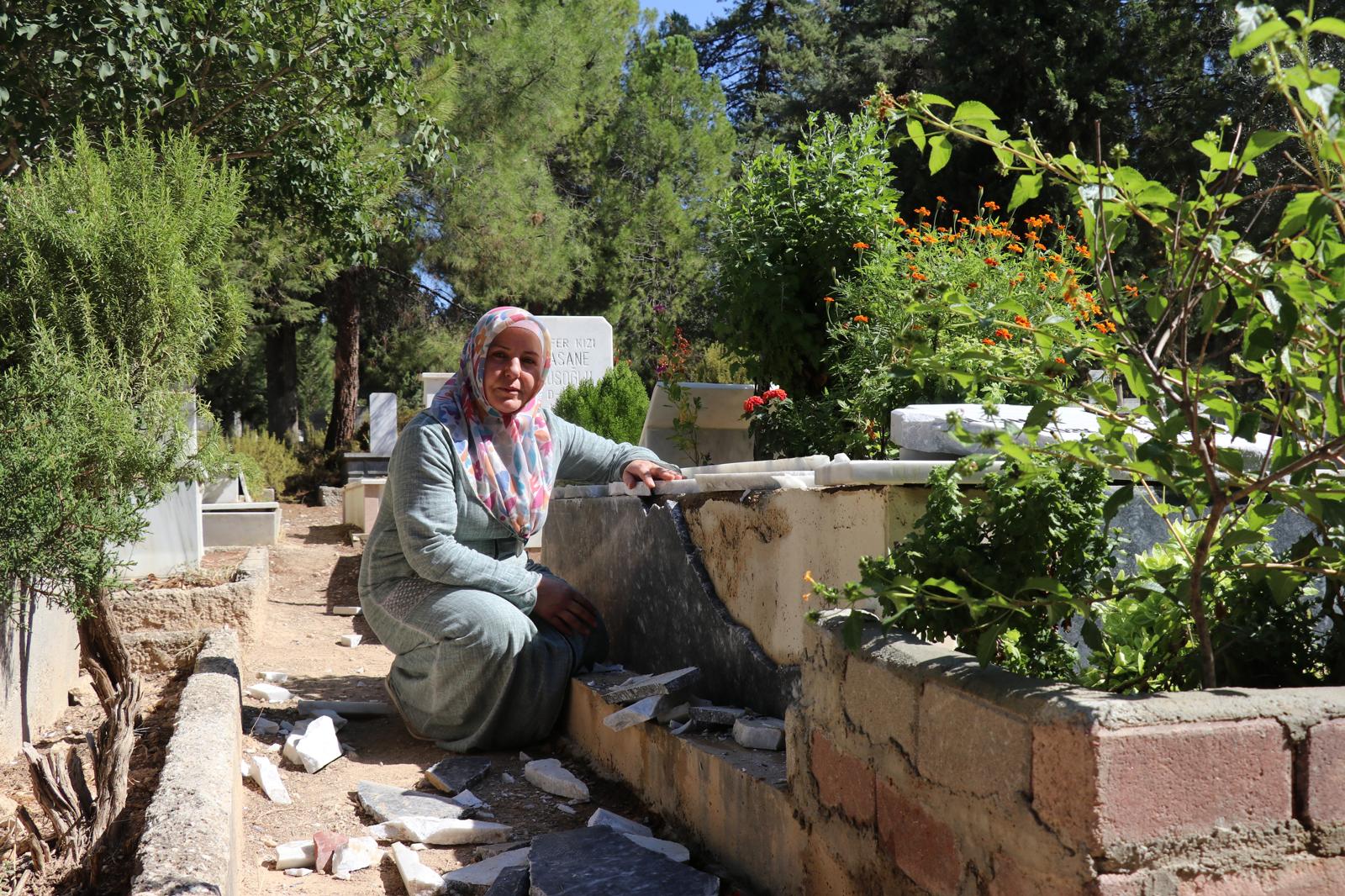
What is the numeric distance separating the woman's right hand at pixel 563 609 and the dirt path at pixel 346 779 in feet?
1.41

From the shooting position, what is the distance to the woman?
354 cm

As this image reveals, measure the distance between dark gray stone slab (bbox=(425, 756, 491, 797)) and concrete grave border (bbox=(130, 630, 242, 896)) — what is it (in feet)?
1.86

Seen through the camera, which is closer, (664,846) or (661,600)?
(664,846)

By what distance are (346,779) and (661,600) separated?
44.3 inches

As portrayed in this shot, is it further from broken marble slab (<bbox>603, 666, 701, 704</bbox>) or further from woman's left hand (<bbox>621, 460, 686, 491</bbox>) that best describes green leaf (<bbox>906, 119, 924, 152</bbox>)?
woman's left hand (<bbox>621, 460, 686, 491</bbox>)

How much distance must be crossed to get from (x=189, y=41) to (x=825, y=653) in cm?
518

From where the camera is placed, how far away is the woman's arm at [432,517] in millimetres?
3508

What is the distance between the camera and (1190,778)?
139 centimetres

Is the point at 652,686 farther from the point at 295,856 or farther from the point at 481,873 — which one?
the point at 295,856

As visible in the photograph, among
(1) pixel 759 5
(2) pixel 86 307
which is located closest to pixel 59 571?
(2) pixel 86 307

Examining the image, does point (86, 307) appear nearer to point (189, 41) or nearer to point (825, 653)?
point (189, 41)

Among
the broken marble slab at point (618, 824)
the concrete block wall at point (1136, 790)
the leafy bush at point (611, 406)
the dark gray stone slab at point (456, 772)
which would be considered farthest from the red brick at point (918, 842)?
the leafy bush at point (611, 406)

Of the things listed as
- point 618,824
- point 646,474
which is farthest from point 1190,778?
point 646,474

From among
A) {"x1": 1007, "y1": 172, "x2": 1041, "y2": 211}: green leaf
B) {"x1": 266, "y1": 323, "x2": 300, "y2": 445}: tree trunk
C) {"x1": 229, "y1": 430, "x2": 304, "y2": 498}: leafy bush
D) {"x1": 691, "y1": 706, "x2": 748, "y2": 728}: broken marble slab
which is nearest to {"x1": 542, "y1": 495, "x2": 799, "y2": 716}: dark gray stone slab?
{"x1": 691, "y1": 706, "x2": 748, "y2": 728}: broken marble slab
